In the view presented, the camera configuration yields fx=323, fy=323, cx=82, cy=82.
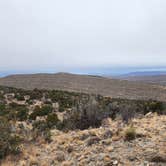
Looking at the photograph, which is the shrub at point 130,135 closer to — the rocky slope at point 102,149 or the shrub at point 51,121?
the rocky slope at point 102,149

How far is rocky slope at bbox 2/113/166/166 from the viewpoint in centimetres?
744

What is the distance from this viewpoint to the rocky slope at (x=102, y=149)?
744 centimetres

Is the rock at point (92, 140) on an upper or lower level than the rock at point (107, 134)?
lower

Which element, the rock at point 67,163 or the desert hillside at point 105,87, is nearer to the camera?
the rock at point 67,163

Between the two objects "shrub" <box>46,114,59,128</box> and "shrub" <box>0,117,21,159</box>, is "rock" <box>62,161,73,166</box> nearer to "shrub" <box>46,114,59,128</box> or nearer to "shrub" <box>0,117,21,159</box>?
"shrub" <box>0,117,21,159</box>

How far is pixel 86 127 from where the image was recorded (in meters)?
12.5

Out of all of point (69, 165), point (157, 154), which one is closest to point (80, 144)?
point (69, 165)

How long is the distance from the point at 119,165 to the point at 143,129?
3.09 meters

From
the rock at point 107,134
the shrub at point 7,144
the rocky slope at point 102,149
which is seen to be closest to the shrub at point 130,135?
the rocky slope at point 102,149

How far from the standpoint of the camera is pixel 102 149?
8500mm

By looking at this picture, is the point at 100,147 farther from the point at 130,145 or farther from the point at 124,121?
the point at 124,121

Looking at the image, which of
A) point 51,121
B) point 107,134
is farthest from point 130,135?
point 51,121

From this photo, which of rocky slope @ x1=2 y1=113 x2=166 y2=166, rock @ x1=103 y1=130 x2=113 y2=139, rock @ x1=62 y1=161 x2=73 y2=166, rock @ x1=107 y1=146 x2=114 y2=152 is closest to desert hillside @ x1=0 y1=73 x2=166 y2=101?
rocky slope @ x1=2 y1=113 x2=166 y2=166

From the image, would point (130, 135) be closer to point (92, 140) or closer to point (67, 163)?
point (92, 140)
